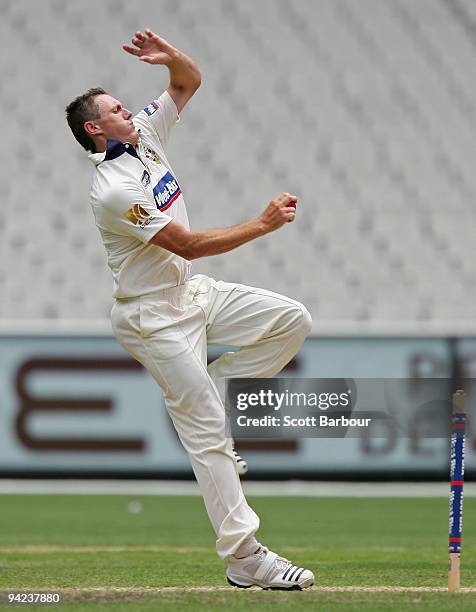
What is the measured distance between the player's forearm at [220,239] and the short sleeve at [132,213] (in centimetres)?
13

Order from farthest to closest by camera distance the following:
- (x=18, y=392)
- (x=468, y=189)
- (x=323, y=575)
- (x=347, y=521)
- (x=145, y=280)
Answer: (x=468, y=189)
(x=18, y=392)
(x=347, y=521)
(x=323, y=575)
(x=145, y=280)

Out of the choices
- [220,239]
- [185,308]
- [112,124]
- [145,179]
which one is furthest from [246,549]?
[112,124]

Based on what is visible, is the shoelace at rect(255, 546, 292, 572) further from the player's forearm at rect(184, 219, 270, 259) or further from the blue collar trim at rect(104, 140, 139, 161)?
the blue collar trim at rect(104, 140, 139, 161)

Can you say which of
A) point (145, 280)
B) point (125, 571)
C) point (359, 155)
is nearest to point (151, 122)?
point (145, 280)

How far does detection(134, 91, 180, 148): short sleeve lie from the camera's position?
550 cm

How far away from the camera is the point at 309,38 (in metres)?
14.8

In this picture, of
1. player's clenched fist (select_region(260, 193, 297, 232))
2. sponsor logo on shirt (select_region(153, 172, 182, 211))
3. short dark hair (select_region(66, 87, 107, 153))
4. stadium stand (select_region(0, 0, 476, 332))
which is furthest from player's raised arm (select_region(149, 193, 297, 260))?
stadium stand (select_region(0, 0, 476, 332))

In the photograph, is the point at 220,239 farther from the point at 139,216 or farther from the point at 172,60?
the point at 172,60

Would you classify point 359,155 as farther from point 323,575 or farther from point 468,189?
point 323,575

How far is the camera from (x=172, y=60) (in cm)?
550

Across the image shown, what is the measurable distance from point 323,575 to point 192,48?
9.56 meters

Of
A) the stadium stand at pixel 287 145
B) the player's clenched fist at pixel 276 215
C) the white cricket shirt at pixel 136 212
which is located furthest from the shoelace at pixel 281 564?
the stadium stand at pixel 287 145

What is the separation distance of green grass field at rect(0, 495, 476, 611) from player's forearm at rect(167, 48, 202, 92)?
6.88 ft

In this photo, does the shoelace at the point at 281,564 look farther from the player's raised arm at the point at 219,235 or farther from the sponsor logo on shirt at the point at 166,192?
the sponsor logo on shirt at the point at 166,192
